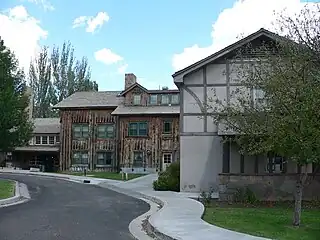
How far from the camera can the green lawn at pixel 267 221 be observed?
11.6 metres

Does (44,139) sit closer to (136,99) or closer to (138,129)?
(136,99)

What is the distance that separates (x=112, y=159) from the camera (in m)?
45.7

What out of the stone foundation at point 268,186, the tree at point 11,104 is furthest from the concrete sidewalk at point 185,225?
the tree at point 11,104

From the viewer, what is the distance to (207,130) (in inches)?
961

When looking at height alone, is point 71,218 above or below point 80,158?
below

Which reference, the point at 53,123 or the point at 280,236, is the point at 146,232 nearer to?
the point at 280,236

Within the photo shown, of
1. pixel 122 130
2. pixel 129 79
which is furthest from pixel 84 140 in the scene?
pixel 129 79

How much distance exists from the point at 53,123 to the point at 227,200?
3847 cm

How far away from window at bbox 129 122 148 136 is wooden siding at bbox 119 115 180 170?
0.29 m

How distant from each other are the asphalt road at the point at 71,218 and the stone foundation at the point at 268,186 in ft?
12.3

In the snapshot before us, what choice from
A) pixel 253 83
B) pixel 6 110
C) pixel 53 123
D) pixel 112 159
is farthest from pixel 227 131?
pixel 53 123

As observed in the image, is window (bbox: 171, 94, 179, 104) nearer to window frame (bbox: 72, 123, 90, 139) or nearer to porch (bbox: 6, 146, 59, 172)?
window frame (bbox: 72, 123, 90, 139)

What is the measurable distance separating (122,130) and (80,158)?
5737 mm

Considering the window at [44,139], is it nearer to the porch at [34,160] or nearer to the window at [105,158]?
the porch at [34,160]
